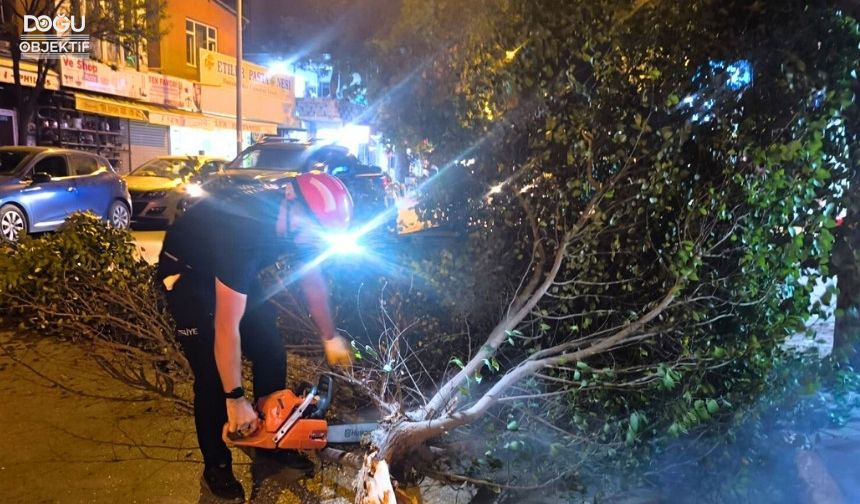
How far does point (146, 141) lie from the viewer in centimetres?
2070

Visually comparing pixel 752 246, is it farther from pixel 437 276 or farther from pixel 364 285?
pixel 364 285

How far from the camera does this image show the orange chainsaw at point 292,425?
3061mm

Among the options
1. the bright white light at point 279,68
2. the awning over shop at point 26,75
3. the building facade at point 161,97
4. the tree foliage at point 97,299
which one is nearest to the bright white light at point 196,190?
the tree foliage at point 97,299

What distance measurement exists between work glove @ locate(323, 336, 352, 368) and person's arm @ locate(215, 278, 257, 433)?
0.57 meters

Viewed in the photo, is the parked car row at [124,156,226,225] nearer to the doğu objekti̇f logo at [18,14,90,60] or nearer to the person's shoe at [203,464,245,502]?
the doğu objekti̇f logo at [18,14,90,60]

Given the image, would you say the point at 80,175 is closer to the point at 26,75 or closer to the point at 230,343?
the point at 26,75

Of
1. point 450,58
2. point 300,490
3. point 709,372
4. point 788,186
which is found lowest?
point 300,490

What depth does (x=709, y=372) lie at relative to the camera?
3.28 m

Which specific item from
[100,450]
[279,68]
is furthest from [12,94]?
[100,450]

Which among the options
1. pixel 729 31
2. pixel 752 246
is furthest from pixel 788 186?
pixel 729 31

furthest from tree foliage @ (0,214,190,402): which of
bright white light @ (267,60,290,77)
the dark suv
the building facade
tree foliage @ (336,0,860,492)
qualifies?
bright white light @ (267,60,290,77)

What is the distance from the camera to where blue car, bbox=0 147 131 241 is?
977 centimetres

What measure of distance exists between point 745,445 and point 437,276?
184 centimetres

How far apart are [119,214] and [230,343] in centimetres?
1033
